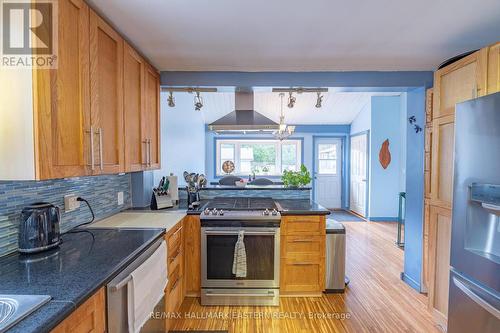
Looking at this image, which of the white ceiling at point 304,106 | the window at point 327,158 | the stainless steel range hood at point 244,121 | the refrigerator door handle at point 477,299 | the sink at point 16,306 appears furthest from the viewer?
the window at point 327,158

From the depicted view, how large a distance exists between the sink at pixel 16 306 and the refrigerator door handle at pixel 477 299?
1.95 metres

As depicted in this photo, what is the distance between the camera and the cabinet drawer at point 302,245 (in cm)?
244

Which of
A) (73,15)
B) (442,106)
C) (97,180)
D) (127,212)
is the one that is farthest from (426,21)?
(127,212)

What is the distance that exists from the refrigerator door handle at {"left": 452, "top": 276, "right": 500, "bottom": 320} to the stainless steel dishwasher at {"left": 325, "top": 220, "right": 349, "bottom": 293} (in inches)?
42.6

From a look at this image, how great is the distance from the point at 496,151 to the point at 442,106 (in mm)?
895

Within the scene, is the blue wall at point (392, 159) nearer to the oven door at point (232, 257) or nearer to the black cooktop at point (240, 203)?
the black cooktop at point (240, 203)

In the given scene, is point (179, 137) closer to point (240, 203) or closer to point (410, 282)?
point (240, 203)

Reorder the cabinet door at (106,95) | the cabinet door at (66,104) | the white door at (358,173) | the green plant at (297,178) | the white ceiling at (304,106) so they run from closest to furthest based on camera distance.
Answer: the cabinet door at (66,104) < the cabinet door at (106,95) < the green plant at (297,178) < the white ceiling at (304,106) < the white door at (358,173)

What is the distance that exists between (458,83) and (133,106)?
246 cm

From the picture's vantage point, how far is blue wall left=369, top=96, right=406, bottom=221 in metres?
5.44

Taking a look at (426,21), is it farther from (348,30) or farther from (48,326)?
(48,326)

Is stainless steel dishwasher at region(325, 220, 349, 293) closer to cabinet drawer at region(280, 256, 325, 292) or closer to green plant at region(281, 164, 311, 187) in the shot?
cabinet drawer at region(280, 256, 325, 292)

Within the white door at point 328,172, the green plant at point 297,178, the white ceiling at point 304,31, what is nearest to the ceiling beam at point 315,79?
the white ceiling at point 304,31

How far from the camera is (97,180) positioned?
2.05m
